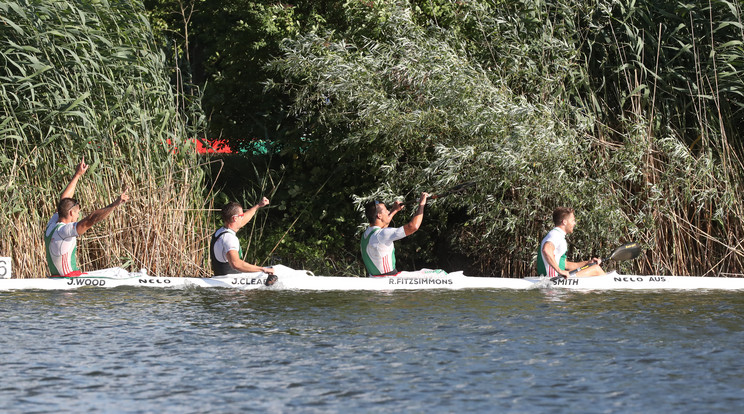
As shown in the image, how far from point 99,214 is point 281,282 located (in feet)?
8.17

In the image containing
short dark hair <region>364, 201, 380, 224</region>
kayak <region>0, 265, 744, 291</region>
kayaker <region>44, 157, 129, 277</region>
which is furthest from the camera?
short dark hair <region>364, 201, 380, 224</region>

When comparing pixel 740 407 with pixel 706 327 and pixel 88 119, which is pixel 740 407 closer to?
pixel 706 327

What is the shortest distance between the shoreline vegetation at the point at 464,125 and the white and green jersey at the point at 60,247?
31.6 inches

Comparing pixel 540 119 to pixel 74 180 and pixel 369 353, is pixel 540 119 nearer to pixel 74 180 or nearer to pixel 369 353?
pixel 74 180

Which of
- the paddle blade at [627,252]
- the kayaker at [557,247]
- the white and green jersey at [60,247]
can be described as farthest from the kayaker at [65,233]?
the paddle blade at [627,252]

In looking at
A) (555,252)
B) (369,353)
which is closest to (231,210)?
(555,252)

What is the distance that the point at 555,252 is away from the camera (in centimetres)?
1287

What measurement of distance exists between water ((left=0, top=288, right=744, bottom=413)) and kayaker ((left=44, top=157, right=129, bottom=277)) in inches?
16.8

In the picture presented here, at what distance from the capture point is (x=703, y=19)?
1446 cm

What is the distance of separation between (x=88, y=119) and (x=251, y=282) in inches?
119

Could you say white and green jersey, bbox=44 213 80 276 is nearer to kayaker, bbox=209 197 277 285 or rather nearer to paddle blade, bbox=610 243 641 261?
kayaker, bbox=209 197 277 285

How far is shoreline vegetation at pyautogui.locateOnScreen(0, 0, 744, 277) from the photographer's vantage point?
13398mm

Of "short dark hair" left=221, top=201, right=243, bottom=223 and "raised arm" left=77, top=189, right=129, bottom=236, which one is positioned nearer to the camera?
"raised arm" left=77, top=189, right=129, bottom=236

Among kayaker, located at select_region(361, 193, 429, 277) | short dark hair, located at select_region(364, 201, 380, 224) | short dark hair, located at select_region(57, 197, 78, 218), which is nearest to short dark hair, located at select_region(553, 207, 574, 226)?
kayaker, located at select_region(361, 193, 429, 277)
